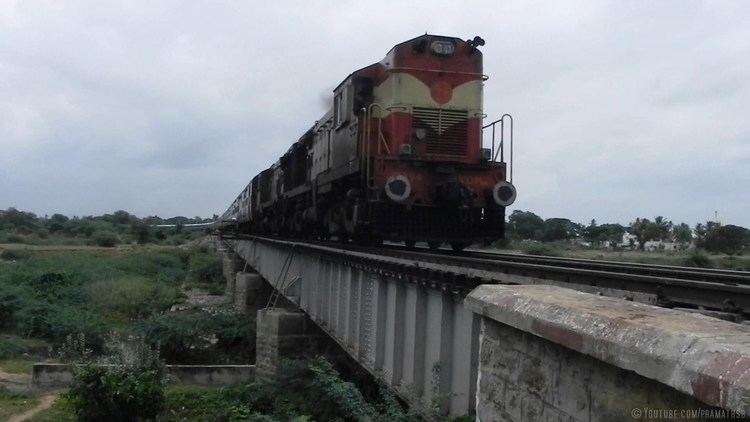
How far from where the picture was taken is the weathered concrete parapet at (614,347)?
8.69 feet

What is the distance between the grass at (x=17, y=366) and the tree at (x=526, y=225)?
23019 mm

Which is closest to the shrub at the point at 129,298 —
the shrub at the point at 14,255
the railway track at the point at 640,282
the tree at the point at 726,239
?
the tree at the point at 726,239

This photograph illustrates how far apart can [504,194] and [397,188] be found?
2098mm

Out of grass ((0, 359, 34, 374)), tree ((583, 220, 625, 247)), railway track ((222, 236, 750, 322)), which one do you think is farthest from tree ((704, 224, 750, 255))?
grass ((0, 359, 34, 374))

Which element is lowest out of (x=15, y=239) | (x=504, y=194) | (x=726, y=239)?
(x=15, y=239)

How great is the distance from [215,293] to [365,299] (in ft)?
118

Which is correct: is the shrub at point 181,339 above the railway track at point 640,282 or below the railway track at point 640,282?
below

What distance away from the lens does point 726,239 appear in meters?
23.9

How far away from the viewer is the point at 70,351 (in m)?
A: 19.9

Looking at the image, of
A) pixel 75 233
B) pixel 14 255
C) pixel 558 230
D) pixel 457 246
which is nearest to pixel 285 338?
pixel 457 246

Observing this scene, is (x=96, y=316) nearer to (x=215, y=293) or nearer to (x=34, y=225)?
(x=215, y=293)

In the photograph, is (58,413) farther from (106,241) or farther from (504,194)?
(106,241)

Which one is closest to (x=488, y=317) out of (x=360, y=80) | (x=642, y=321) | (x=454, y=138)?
(x=642, y=321)

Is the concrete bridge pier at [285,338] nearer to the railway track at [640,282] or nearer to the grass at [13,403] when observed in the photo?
the grass at [13,403]
